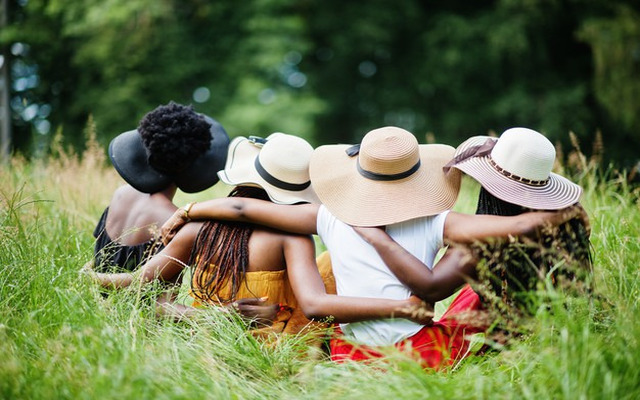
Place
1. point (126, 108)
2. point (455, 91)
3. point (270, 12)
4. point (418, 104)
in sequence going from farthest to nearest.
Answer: point (418, 104) → point (455, 91) → point (270, 12) → point (126, 108)

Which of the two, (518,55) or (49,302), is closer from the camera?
(49,302)

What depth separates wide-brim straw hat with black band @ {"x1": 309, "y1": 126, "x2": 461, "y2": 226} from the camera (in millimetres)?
2330

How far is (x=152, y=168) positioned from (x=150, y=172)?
0.03 meters

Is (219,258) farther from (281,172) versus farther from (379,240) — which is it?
(379,240)

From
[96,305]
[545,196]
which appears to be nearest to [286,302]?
[96,305]

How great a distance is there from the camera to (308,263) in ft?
7.73

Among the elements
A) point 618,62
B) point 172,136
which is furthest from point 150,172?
point 618,62

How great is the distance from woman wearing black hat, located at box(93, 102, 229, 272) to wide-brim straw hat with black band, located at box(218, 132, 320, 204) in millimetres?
486

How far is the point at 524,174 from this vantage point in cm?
229

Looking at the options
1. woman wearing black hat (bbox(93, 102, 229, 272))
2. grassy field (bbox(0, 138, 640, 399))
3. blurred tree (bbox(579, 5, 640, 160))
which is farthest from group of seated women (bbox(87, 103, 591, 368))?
blurred tree (bbox(579, 5, 640, 160))

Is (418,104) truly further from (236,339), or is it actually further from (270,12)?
(236,339)

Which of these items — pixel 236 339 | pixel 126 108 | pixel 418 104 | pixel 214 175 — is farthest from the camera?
pixel 418 104

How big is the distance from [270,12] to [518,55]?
224 inches

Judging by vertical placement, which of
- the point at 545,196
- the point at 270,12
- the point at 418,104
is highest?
the point at 270,12
